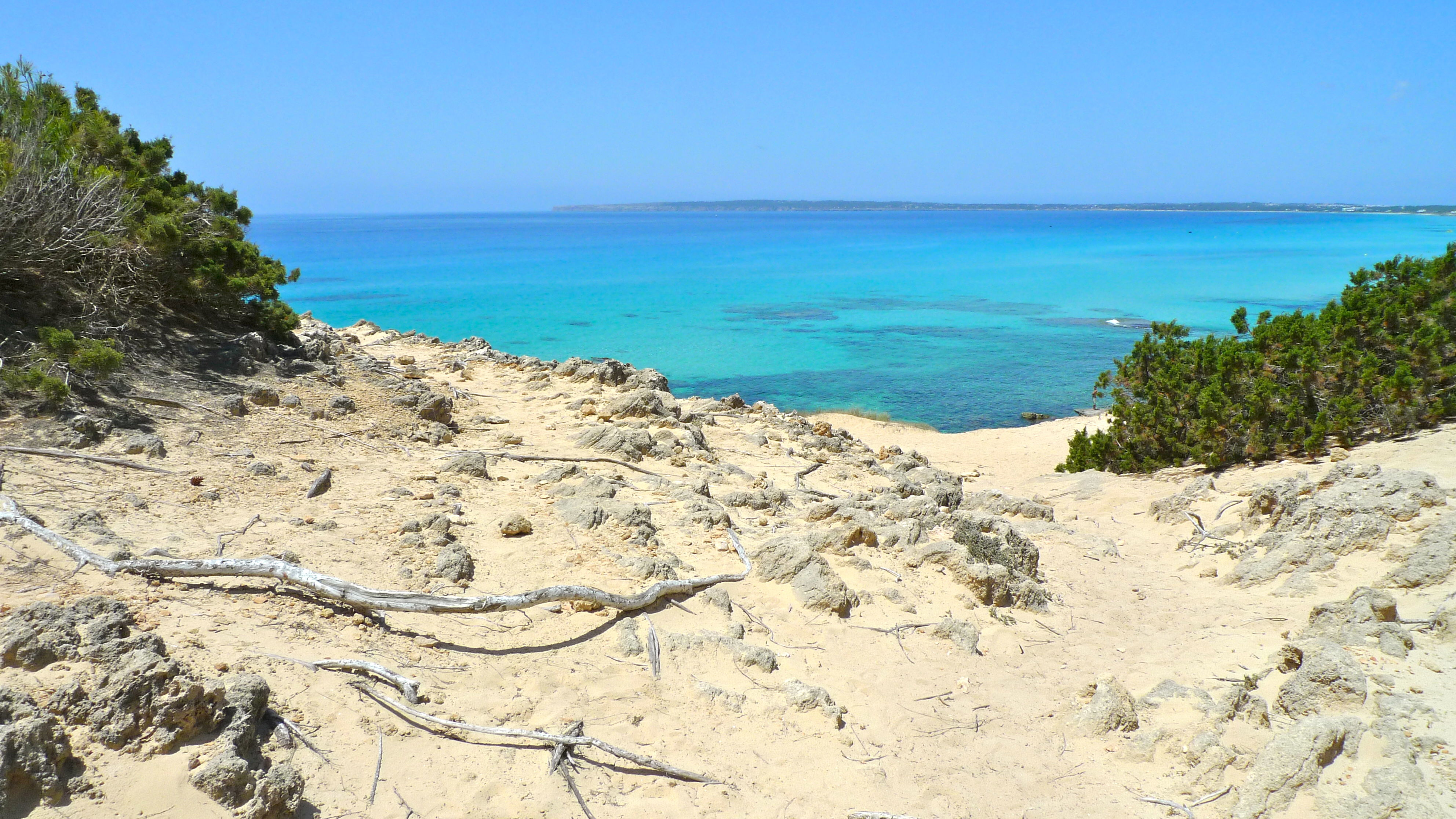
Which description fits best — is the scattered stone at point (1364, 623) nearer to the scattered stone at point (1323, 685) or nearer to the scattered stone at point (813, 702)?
the scattered stone at point (1323, 685)

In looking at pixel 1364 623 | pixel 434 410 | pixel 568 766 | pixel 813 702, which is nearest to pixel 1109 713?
pixel 813 702

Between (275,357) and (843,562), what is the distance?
22.6ft

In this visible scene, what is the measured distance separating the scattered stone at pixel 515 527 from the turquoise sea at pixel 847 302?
56.9ft

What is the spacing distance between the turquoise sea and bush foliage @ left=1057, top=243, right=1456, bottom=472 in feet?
32.6

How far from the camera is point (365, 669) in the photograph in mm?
3861

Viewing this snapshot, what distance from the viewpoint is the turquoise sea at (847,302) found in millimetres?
26906

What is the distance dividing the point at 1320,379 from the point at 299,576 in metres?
11.5

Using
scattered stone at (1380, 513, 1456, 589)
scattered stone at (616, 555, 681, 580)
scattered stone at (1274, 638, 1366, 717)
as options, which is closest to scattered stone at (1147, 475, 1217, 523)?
scattered stone at (1380, 513, 1456, 589)

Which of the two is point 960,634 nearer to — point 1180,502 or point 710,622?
point 710,622

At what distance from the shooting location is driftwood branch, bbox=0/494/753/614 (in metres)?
4.12

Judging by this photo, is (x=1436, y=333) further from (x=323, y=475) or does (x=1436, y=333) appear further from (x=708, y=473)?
(x=323, y=475)

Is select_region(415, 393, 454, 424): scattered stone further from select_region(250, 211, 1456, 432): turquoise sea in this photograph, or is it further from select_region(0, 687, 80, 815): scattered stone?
select_region(250, 211, 1456, 432): turquoise sea

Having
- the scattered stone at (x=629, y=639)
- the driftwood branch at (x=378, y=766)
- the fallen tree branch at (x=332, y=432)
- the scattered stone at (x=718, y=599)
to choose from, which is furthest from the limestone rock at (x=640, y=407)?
the driftwood branch at (x=378, y=766)

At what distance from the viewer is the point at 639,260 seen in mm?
77312
